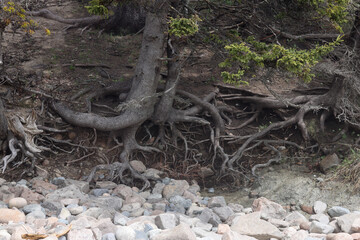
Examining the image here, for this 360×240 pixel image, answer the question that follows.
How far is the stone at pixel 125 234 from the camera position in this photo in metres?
5.04

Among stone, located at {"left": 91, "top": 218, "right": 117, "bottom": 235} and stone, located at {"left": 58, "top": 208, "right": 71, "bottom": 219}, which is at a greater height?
stone, located at {"left": 91, "top": 218, "right": 117, "bottom": 235}

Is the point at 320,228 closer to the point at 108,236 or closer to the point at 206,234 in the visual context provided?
the point at 206,234

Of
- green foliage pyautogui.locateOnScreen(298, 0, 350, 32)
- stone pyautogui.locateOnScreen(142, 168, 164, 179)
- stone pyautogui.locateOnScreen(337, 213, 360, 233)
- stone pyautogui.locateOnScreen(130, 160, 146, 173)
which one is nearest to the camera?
stone pyautogui.locateOnScreen(337, 213, 360, 233)

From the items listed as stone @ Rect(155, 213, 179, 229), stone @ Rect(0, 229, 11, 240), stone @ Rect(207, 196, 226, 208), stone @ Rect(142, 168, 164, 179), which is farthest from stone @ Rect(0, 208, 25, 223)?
stone @ Rect(142, 168, 164, 179)

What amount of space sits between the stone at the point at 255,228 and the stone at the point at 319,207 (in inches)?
64.4

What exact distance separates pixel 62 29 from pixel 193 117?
5.88 m

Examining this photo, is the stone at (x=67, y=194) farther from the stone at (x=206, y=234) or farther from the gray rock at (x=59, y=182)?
the stone at (x=206, y=234)

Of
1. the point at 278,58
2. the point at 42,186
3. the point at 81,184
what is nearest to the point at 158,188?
the point at 81,184

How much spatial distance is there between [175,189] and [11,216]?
9.86 ft

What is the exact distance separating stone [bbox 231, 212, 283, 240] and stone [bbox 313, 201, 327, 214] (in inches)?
64.4

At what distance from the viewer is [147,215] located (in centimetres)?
637

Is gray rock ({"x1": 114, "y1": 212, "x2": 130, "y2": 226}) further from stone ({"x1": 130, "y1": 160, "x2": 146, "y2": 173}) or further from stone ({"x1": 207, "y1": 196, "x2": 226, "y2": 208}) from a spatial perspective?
stone ({"x1": 130, "y1": 160, "x2": 146, "y2": 173})

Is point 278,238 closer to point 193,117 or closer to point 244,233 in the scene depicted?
point 244,233

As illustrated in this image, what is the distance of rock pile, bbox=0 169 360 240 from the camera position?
512cm
